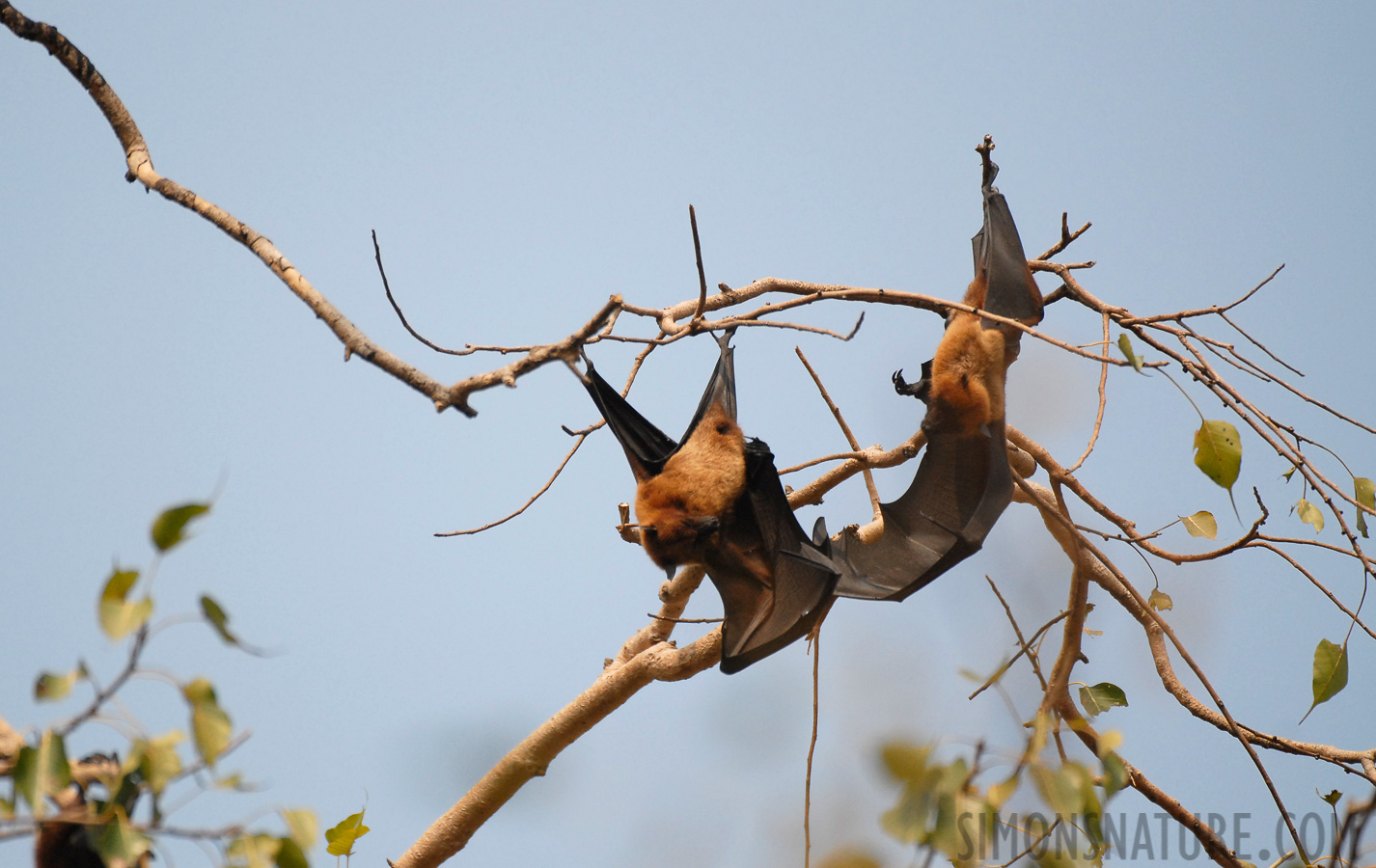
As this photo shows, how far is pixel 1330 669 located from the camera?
8.32 feet

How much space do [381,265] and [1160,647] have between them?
10.3ft

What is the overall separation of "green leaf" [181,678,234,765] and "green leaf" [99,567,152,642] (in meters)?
0.14

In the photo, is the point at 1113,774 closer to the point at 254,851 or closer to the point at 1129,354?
the point at 1129,354

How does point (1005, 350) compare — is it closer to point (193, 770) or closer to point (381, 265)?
point (381, 265)

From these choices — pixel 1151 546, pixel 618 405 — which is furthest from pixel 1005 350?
pixel 618 405

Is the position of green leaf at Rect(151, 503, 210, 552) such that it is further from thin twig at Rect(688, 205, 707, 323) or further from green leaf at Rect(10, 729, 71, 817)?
thin twig at Rect(688, 205, 707, 323)

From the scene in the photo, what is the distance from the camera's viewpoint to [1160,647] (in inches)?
141

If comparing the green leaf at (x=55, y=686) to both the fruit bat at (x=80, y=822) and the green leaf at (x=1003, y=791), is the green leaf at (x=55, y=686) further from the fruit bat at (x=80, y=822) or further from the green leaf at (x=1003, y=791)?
the green leaf at (x=1003, y=791)

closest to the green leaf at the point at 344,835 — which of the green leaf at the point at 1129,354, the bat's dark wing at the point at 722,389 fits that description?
the bat's dark wing at the point at 722,389

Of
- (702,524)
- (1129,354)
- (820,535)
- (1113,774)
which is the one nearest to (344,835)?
(702,524)

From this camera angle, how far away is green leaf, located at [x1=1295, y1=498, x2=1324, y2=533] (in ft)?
9.24

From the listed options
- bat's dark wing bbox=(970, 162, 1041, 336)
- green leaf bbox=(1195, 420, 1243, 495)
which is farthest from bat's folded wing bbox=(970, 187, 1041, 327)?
green leaf bbox=(1195, 420, 1243, 495)

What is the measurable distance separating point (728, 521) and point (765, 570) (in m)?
0.25

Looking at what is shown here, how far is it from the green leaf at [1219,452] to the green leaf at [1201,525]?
666 mm
